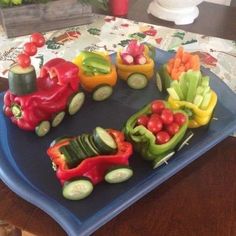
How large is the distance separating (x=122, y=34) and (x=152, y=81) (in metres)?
0.25

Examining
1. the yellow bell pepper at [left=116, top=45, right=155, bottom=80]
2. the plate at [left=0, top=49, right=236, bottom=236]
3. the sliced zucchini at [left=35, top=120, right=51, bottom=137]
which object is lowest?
the plate at [left=0, top=49, right=236, bottom=236]

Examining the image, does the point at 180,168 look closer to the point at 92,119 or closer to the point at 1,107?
the point at 92,119

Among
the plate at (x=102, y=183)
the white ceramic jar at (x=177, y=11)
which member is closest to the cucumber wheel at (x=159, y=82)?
the plate at (x=102, y=183)

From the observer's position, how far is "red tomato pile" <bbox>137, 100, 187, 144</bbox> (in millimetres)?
523

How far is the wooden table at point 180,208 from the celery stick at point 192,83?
9 centimetres

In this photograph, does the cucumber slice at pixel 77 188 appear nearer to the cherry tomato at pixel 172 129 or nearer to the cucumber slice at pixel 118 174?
the cucumber slice at pixel 118 174

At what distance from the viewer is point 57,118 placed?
1.93 feet

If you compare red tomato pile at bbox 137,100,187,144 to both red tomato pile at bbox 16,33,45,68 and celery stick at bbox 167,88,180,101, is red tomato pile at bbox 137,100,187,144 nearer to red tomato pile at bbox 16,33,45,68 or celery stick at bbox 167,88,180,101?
celery stick at bbox 167,88,180,101

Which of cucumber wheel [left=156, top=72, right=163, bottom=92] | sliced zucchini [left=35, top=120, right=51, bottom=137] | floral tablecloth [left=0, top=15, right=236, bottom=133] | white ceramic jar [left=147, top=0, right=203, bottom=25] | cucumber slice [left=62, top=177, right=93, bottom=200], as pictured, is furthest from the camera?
white ceramic jar [left=147, top=0, right=203, bottom=25]

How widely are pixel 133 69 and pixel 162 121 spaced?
18cm

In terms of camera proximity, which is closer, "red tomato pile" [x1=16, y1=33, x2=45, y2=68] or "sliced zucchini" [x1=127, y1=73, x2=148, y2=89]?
"red tomato pile" [x1=16, y1=33, x2=45, y2=68]

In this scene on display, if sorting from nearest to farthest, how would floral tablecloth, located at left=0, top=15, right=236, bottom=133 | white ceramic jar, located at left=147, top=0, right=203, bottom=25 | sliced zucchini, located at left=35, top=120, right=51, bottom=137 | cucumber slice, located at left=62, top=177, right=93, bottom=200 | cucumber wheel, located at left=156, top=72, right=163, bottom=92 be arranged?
cucumber slice, located at left=62, top=177, right=93, bottom=200
sliced zucchini, located at left=35, top=120, right=51, bottom=137
cucumber wheel, located at left=156, top=72, right=163, bottom=92
floral tablecloth, located at left=0, top=15, right=236, bottom=133
white ceramic jar, located at left=147, top=0, right=203, bottom=25

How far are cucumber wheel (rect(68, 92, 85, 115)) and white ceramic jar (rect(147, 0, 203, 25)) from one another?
0.45 m

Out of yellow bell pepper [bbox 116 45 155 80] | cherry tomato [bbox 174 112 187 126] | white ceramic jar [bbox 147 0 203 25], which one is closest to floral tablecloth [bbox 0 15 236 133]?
white ceramic jar [bbox 147 0 203 25]
